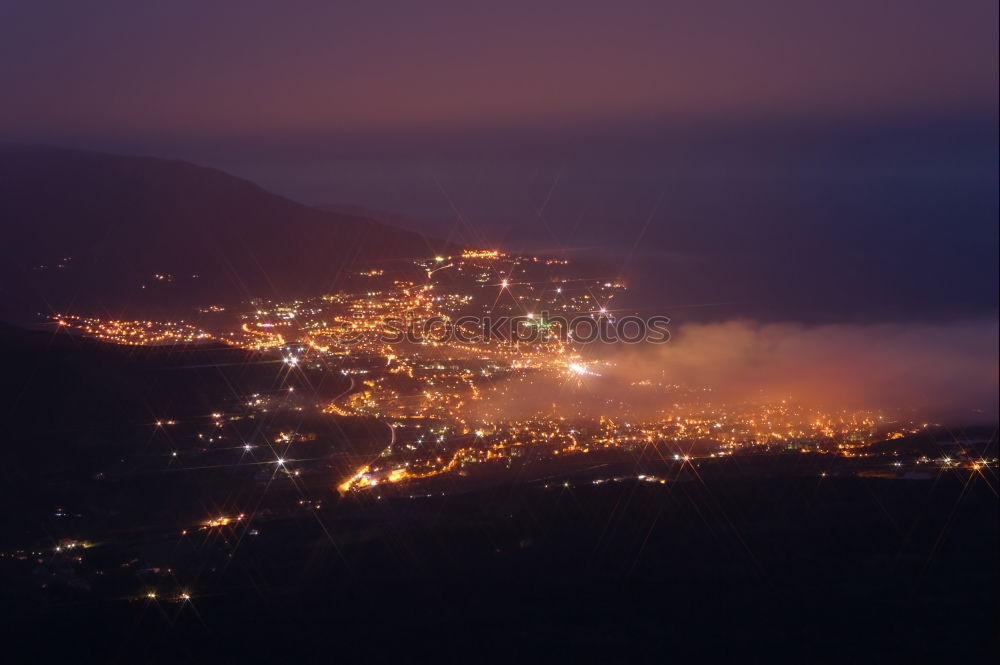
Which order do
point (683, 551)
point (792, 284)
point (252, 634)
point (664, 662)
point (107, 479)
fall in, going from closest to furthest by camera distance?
point (664, 662)
point (252, 634)
point (683, 551)
point (107, 479)
point (792, 284)

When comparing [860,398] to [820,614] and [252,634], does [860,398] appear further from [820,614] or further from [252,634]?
[252,634]

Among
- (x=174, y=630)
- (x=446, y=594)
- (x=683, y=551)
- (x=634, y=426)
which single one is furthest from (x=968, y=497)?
(x=174, y=630)

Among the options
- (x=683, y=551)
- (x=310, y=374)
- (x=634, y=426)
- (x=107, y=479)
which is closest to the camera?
(x=683, y=551)

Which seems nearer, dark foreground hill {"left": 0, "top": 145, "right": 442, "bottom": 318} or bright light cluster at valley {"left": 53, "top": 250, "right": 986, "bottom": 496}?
bright light cluster at valley {"left": 53, "top": 250, "right": 986, "bottom": 496}

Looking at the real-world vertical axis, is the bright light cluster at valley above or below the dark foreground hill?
below

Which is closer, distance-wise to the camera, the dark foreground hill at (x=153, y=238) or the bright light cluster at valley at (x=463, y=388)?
the bright light cluster at valley at (x=463, y=388)

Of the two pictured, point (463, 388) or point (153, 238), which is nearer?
point (463, 388)

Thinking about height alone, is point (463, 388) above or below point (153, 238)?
below

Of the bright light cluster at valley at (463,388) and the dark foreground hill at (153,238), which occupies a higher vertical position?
the dark foreground hill at (153,238)
